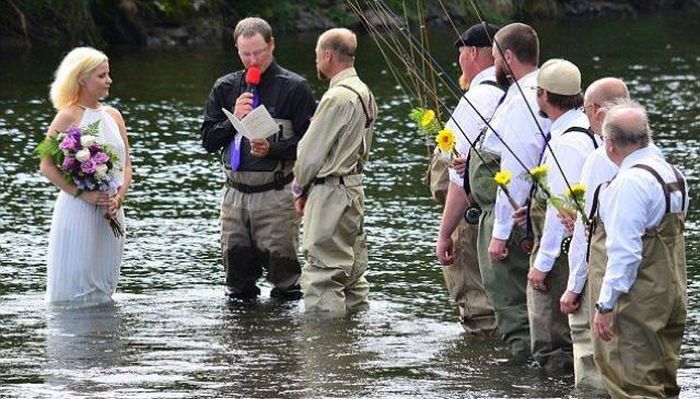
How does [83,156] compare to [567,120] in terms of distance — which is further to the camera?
[83,156]

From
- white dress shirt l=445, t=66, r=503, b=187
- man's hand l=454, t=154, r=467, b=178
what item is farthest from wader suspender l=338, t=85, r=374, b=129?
man's hand l=454, t=154, r=467, b=178

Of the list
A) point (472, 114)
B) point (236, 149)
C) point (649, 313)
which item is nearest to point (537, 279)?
point (649, 313)

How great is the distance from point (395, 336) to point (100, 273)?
234cm

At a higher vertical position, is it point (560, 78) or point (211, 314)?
point (560, 78)

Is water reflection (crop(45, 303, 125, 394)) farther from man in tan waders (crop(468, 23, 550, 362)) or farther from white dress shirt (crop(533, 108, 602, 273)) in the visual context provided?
white dress shirt (crop(533, 108, 602, 273))

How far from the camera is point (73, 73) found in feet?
38.2

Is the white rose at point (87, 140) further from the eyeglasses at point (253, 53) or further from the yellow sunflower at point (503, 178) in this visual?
the yellow sunflower at point (503, 178)

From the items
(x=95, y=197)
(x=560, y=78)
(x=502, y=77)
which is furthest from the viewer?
(x=95, y=197)

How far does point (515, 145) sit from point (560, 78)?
53 cm

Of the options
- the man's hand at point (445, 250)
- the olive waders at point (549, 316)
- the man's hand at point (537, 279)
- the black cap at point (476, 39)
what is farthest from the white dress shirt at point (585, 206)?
the black cap at point (476, 39)

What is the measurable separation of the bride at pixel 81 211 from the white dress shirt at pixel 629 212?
15.9ft

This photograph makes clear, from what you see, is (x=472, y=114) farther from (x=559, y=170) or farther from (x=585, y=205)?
Result: (x=585, y=205)

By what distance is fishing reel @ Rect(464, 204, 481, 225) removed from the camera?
10.3m

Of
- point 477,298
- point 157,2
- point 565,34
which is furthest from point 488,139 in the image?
point 565,34
